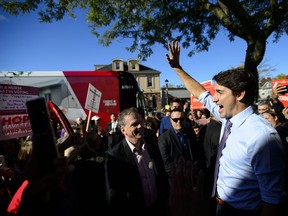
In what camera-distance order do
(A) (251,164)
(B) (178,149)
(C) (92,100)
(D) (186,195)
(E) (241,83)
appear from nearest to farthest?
(A) (251,164) → (E) (241,83) → (D) (186,195) → (B) (178,149) → (C) (92,100)

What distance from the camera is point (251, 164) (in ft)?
5.46

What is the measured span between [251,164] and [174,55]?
5.11 feet

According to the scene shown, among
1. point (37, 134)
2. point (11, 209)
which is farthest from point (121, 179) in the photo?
point (37, 134)

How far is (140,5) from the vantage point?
8.33 meters

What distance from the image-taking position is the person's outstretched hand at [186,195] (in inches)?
112

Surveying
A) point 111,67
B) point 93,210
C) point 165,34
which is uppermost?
point 111,67

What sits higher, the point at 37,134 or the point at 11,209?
the point at 37,134

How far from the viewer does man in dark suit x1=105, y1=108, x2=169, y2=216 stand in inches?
98.6

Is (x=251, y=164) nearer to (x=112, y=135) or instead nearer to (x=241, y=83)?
(x=241, y=83)

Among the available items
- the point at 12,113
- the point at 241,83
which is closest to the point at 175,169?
the point at 241,83

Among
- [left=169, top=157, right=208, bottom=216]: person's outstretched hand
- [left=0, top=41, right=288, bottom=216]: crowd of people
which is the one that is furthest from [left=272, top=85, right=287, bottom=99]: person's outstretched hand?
[left=169, top=157, right=208, bottom=216]: person's outstretched hand

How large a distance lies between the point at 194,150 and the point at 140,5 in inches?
Answer: 251

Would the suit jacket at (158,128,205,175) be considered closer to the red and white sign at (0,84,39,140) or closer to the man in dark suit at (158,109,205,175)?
the man in dark suit at (158,109,205,175)

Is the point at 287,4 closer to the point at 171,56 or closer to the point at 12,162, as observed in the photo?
the point at 171,56
